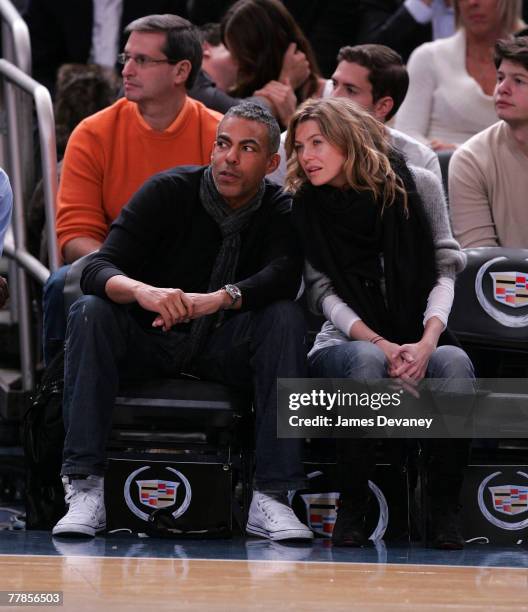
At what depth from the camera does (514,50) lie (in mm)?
4121

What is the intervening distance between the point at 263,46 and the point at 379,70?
26.5 inches

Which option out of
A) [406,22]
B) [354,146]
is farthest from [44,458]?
[406,22]

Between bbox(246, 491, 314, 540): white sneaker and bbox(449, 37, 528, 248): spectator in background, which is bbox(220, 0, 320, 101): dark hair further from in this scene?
bbox(246, 491, 314, 540): white sneaker

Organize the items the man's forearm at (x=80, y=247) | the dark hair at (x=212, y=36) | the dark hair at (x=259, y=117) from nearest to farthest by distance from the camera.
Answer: the dark hair at (x=259, y=117), the man's forearm at (x=80, y=247), the dark hair at (x=212, y=36)

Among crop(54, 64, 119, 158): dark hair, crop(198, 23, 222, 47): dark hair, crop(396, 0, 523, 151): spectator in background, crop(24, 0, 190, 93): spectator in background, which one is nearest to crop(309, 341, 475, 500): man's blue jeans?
crop(396, 0, 523, 151): spectator in background

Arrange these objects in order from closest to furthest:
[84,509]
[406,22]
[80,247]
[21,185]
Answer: [84,509]
[80,247]
[21,185]
[406,22]

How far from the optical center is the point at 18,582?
2.74m

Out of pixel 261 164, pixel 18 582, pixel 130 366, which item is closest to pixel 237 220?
pixel 261 164

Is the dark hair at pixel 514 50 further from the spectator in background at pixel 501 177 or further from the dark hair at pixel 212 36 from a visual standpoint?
the dark hair at pixel 212 36

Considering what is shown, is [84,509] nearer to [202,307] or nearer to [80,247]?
[202,307]

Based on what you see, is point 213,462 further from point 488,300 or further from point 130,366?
point 488,300

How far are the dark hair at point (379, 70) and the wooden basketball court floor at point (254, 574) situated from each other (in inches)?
64.1

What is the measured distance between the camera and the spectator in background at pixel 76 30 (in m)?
5.71

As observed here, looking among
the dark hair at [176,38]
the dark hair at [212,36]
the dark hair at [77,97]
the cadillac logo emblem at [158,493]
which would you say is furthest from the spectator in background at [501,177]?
the dark hair at [77,97]
